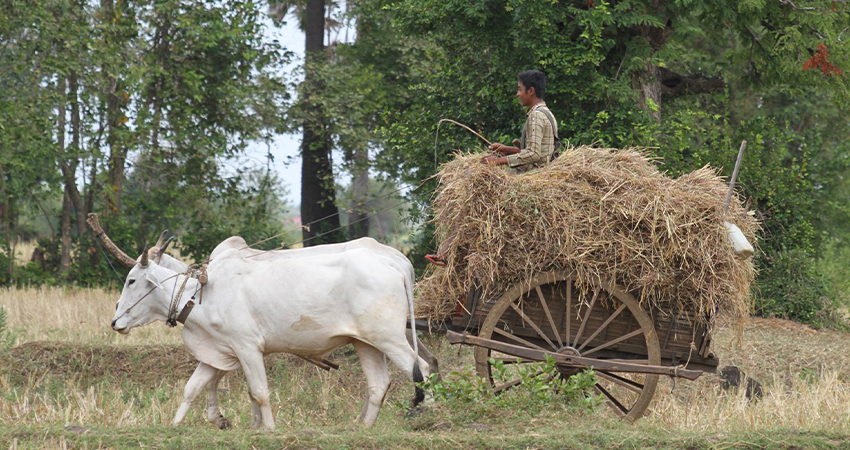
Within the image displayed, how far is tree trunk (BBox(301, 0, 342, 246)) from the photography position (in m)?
17.6

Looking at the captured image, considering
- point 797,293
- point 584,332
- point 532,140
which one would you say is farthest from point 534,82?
point 797,293

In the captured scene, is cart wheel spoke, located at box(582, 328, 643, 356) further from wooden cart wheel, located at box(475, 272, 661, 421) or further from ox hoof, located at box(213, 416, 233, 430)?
ox hoof, located at box(213, 416, 233, 430)

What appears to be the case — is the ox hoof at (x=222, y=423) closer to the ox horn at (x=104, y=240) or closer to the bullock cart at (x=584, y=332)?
the ox horn at (x=104, y=240)

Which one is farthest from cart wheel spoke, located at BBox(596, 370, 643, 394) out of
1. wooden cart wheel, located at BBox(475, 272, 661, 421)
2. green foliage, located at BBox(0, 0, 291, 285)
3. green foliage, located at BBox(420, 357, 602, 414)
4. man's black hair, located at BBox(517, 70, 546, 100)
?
green foliage, located at BBox(0, 0, 291, 285)

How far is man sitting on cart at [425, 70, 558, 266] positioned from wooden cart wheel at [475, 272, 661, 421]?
0.70 m

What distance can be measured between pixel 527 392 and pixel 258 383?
6.96ft

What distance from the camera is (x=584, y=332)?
6973mm

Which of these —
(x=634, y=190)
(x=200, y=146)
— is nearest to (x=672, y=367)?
(x=634, y=190)

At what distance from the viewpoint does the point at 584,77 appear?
12.1m

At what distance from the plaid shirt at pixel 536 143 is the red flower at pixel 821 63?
619 cm

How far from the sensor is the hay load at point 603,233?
259 inches

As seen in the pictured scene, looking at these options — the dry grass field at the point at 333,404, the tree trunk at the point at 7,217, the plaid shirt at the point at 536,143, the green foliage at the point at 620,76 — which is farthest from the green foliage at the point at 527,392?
the tree trunk at the point at 7,217

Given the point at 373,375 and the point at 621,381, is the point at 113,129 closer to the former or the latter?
the point at 373,375

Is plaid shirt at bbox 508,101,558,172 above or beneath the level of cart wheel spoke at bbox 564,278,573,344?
above
